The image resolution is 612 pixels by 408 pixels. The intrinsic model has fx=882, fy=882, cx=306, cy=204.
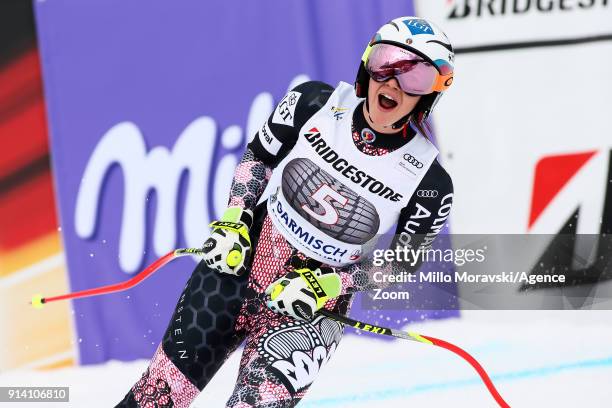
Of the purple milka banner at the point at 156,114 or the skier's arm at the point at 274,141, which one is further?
the purple milka banner at the point at 156,114

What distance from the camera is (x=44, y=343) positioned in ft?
16.3

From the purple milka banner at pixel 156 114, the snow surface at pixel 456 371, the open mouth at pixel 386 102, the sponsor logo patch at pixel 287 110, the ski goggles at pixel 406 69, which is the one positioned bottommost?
the snow surface at pixel 456 371

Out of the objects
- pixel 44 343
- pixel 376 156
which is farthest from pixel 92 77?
pixel 376 156

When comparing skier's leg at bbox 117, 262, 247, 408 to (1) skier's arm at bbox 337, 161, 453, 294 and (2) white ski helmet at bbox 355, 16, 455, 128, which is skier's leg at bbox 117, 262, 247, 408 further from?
(2) white ski helmet at bbox 355, 16, 455, 128

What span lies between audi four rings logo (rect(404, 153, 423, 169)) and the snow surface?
1.66 metres

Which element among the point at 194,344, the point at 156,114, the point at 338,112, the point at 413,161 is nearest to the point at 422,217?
the point at 413,161

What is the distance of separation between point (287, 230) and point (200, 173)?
2.07 m

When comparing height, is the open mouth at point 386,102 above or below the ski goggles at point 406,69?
below

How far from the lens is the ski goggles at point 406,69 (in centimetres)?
271

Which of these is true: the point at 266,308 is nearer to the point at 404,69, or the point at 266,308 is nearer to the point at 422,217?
the point at 422,217

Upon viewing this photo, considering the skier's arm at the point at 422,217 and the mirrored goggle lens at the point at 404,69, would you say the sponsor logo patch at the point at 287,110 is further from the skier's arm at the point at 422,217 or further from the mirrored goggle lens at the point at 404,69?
the skier's arm at the point at 422,217

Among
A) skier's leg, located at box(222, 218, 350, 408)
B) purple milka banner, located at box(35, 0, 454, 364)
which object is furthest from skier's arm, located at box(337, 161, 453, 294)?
purple milka banner, located at box(35, 0, 454, 364)

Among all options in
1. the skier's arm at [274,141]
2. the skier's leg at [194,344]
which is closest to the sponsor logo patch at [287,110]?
the skier's arm at [274,141]

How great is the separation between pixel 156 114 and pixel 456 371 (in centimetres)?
215
